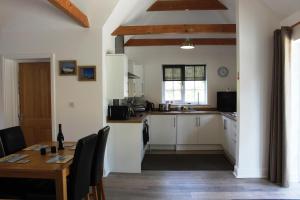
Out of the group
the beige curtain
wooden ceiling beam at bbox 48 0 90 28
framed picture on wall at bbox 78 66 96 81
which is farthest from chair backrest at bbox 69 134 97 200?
the beige curtain

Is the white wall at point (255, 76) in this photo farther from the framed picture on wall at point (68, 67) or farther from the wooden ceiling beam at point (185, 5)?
the framed picture on wall at point (68, 67)

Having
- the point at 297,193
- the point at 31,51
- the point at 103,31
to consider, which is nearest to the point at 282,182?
the point at 297,193

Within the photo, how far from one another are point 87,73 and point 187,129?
2.84m

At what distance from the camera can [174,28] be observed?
4.68 meters

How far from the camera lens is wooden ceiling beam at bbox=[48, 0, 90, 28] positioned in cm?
298

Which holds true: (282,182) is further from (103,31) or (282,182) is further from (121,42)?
(121,42)

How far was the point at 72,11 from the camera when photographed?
3.32 meters

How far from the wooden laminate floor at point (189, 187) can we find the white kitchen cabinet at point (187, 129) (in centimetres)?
165

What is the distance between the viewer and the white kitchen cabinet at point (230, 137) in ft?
15.3

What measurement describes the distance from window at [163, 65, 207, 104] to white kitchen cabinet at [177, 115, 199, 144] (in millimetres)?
911

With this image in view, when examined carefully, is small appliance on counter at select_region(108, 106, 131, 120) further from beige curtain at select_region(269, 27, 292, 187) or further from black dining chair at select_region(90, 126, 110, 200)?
beige curtain at select_region(269, 27, 292, 187)

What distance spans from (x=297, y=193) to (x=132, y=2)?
3.70m

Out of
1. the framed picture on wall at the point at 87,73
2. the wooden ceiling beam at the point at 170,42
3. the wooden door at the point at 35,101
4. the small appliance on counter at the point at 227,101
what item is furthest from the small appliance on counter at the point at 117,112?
the small appliance on counter at the point at 227,101

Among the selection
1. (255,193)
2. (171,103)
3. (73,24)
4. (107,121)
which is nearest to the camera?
(255,193)
